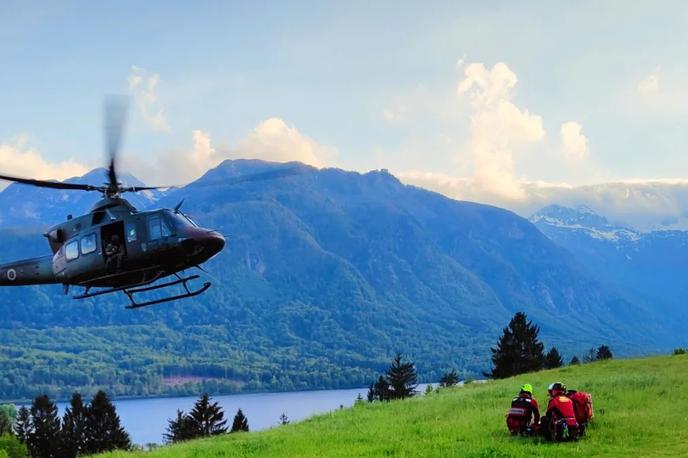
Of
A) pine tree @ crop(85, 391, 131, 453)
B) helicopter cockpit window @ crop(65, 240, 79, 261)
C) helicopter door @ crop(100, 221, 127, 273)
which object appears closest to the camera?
helicopter door @ crop(100, 221, 127, 273)

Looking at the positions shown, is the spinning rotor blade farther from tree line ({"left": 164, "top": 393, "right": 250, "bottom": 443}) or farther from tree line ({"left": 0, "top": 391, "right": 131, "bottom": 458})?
tree line ({"left": 0, "top": 391, "right": 131, "bottom": 458})

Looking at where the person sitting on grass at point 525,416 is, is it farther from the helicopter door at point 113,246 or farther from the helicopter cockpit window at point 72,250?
the helicopter cockpit window at point 72,250

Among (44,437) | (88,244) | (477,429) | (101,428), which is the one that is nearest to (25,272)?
(88,244)

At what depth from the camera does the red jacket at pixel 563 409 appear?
29.8m

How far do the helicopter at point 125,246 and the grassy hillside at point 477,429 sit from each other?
8052 mm

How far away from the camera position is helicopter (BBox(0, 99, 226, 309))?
31156 millimetres

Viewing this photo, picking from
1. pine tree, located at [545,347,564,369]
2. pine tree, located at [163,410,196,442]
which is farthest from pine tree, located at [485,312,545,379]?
pine tree, located at [163,410,196,442]

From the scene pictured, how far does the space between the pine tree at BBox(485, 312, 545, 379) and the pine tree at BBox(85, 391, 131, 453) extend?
44.8 meters

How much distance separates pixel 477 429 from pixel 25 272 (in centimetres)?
2033

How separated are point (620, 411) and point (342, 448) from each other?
12.4 meters

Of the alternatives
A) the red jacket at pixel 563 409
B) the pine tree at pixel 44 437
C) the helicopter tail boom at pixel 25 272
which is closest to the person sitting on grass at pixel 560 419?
the red jacket at pixel 563 409

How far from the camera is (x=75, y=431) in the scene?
334 feet

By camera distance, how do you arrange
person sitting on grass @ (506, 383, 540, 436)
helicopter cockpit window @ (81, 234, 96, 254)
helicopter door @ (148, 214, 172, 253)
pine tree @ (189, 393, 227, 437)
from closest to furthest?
1. person sitting on grass @ (506, 383, 540, 436)
2. helicopter door @ (148, 214, 172, 253)
3. helicopter cockpit window @ (81, 234, 96, 254)
4. pine tree @ (189, 393, 227, 437)

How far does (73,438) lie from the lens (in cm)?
10075
